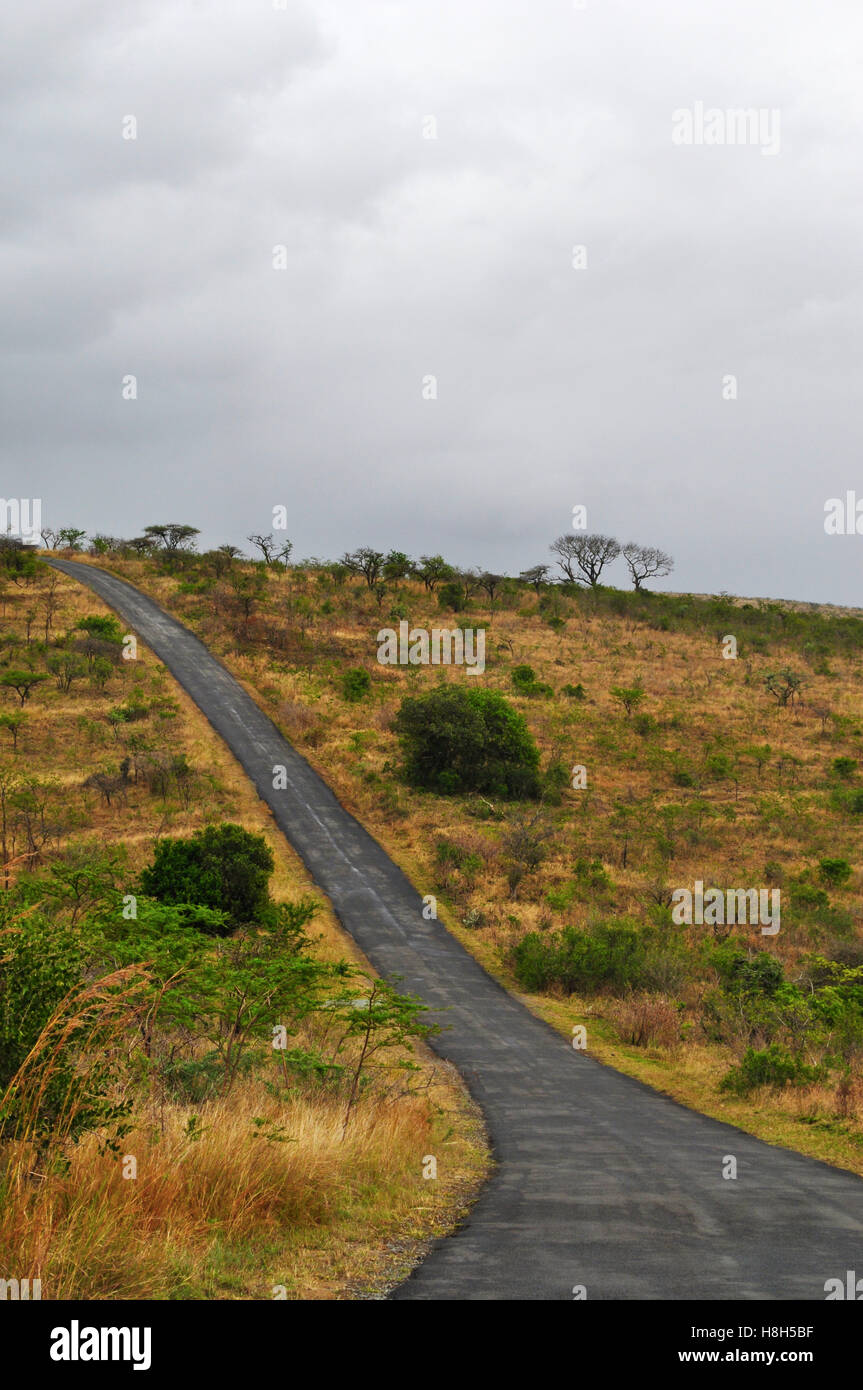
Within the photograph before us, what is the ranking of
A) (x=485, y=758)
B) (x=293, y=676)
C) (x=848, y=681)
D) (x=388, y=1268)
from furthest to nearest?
(x=848, y=681) → (x=293, y=676) → (x=485, y=758) → (x=388, y=1268)

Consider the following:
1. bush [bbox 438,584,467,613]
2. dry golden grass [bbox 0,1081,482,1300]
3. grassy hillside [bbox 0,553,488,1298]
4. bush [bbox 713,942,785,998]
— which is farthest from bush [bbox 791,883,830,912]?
bush [bbox 438,584,467,613]

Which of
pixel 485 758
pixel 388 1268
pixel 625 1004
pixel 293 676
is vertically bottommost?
pixel 625 1004

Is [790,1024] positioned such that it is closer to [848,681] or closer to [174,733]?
[174,733]

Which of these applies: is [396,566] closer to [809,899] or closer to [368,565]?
[368,565]

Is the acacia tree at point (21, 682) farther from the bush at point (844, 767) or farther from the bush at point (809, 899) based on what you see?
the bush at point (844, 767)

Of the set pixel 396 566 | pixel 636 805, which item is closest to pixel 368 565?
pixel 396 566

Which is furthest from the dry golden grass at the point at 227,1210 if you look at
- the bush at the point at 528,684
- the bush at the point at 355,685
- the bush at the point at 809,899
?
the bush at the point at 528,684
